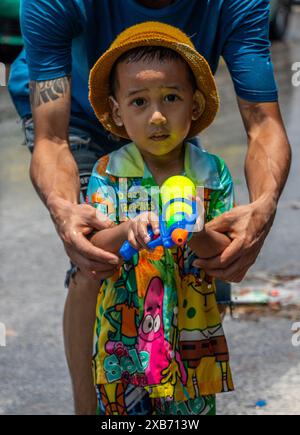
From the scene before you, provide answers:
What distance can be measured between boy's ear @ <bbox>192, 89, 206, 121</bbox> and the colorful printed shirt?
0.33 feet

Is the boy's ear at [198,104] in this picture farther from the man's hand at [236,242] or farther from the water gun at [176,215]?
the water gun at [176,215]

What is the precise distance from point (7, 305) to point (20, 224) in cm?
122

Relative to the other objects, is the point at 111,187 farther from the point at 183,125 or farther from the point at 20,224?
the point at 20,224

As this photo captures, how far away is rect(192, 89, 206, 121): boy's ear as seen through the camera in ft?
9.95

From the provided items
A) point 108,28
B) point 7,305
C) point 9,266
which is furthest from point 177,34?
point 9,266

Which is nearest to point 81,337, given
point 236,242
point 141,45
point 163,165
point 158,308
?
point 158,308

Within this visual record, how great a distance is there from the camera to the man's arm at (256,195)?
2.83m

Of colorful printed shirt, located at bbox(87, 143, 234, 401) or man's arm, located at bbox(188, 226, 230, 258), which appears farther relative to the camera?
colorful printed shirt, located at bbox(87, 143, 234, 401)

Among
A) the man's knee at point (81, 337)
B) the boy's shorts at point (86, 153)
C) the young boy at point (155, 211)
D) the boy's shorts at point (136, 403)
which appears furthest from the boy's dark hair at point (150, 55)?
the boy's shorts at point (136, 403)

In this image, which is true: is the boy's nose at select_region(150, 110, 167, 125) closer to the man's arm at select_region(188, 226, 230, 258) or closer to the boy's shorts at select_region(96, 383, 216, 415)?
the man's arm at select_region(188, 226, 230, 258)

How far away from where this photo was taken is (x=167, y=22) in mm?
3174

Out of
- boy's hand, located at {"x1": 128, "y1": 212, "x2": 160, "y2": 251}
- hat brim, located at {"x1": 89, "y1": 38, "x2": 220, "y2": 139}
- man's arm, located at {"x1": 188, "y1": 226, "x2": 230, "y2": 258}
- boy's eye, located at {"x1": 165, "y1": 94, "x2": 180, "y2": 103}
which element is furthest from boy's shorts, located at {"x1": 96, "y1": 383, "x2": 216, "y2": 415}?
boy's eye, located at {"x1": 165, "y1": 94, "x2": 180, "y2": 103}
